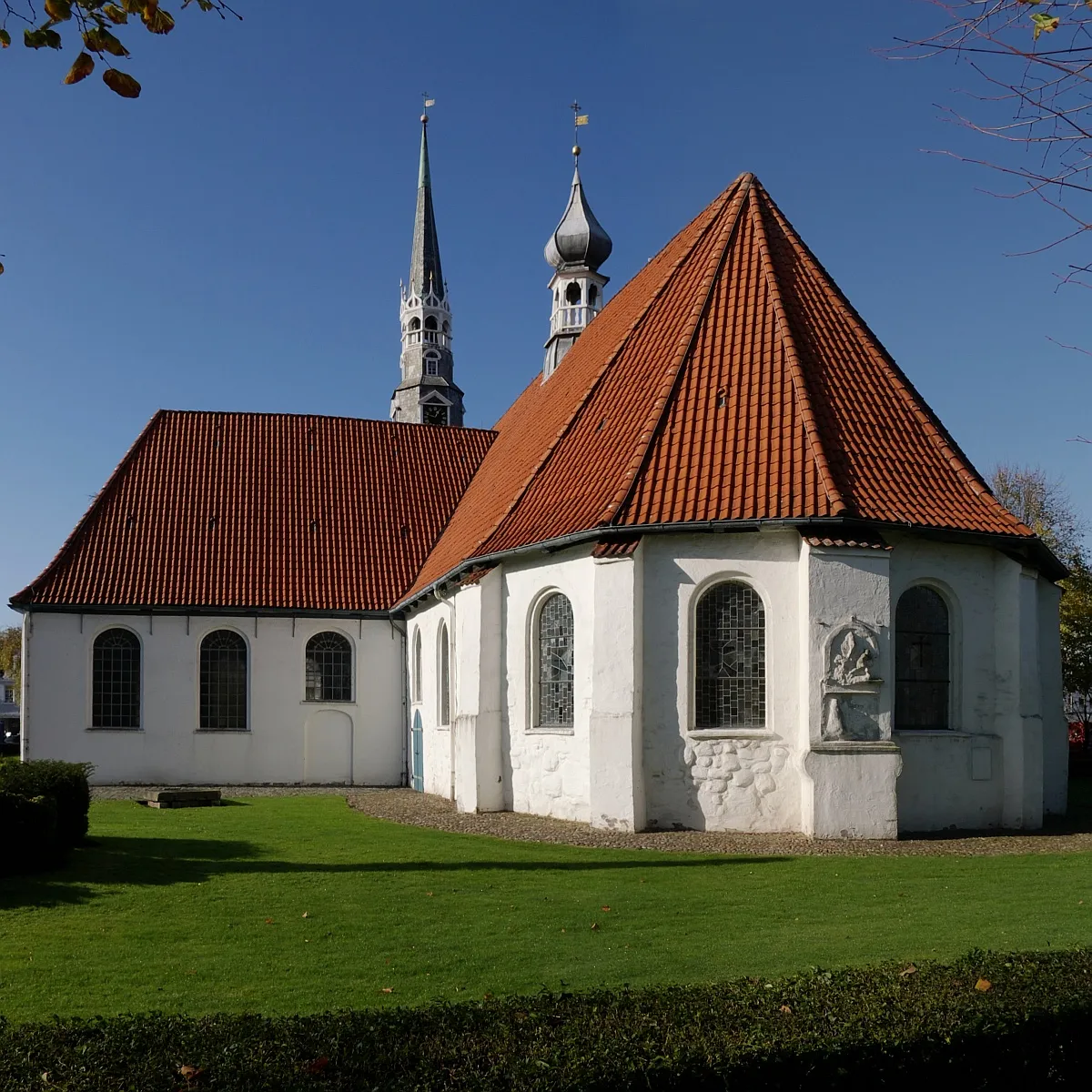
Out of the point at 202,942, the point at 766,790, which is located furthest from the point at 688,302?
the point at 202,942

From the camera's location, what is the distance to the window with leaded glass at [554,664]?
1833cm

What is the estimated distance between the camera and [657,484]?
17.2 meters

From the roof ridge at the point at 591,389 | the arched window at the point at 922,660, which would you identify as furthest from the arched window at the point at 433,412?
the arched window at the point at 922,660

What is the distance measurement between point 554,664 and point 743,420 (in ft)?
15.7

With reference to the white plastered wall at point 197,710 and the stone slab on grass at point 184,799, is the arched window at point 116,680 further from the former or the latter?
the stone slab on grass at point 184,799

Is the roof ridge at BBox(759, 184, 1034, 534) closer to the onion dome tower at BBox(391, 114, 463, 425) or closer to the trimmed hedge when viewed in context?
the trimmed hedge

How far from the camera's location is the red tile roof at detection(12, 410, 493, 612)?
27359 mm

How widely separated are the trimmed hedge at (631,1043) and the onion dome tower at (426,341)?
4437 centimetres

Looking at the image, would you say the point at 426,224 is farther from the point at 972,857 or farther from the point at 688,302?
the point at 972,857

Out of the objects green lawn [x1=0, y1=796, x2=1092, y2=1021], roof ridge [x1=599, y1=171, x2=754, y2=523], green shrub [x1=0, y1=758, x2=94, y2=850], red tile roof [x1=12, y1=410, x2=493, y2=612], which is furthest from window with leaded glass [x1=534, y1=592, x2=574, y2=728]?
red tile roof [x1=12, y1=410, x2=493, y2=612]

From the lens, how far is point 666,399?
1817cm

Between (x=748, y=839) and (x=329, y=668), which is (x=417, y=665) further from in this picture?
(x=748, y=839)

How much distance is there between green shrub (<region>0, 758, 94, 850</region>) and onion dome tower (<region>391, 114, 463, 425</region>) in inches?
1392

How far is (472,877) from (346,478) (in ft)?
65.3
